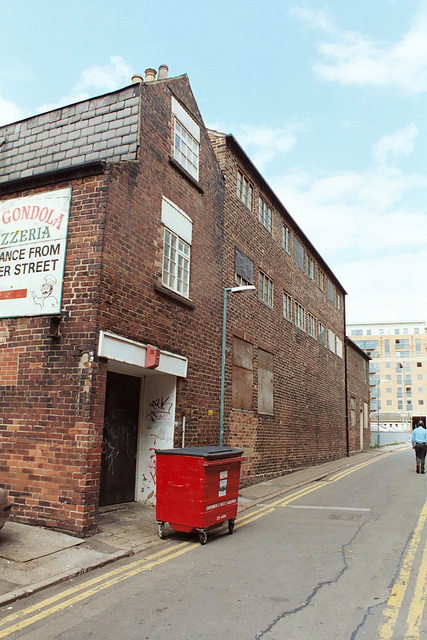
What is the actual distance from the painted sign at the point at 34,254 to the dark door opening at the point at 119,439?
2078mm

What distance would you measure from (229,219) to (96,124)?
4.86 meters

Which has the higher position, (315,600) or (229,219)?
(229,219)

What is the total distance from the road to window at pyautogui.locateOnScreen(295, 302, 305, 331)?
11.7 metres

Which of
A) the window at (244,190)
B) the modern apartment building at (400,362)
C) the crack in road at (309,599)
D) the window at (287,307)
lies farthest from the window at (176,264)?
the modern apartment building at (400,362)

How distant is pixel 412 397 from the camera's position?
106688 millimetres

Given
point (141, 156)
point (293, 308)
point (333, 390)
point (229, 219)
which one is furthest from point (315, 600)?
point (333, 390)

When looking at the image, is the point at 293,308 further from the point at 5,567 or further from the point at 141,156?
the point at 5,567

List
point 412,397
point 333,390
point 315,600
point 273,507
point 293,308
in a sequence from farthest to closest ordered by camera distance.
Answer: point 412,397, point 333,390, point 293,308, point 273,507, point 315,600

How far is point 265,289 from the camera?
16.4 meters

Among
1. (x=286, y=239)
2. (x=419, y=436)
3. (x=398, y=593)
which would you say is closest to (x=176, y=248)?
(x=398, y=593)

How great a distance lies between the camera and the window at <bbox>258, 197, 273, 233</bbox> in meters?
16.4

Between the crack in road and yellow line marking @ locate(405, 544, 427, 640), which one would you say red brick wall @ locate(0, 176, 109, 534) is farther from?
yellow line marking @ locate(405, 544, 427, 640)

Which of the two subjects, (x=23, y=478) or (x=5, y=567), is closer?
(x=5, y=567)

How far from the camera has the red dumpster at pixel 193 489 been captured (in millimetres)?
7273
